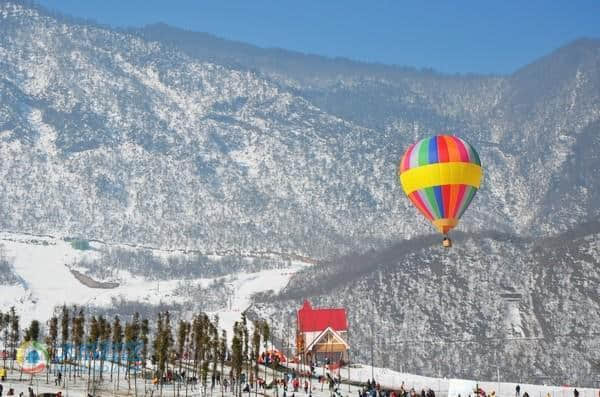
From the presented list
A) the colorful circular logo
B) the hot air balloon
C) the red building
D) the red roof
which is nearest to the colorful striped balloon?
the hot air balloon

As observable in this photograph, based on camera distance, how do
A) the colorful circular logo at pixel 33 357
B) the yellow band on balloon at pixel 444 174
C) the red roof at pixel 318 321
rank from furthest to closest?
the red roof at pixel 318 321, the yellow band on balloon at pixel 444 174, the colorful circular logo at pixel 33 357

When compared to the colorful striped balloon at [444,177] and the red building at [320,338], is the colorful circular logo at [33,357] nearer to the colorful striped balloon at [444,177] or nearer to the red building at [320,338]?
the colorful striped balloon at [444,177]

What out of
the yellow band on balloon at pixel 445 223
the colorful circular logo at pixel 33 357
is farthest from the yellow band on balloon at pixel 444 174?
the colorful circular logo at pixel 33 357

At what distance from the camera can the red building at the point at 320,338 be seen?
148000 mm

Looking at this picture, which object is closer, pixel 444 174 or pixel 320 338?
pixel 444 174

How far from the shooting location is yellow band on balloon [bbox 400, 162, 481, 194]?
105 meters

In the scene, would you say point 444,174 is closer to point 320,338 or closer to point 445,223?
point 445,223

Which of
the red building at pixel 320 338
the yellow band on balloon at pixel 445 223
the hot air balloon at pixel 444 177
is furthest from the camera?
the red building at pixel 320 338

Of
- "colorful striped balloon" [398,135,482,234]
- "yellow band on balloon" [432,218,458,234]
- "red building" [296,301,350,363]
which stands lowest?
"red building" [296,301,350,363]

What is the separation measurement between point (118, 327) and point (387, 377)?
3547 centimetres

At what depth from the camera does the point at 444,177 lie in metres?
105

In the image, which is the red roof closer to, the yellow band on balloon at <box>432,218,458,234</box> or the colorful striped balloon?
the colorful striped balloon

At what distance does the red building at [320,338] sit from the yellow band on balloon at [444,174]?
46830mm

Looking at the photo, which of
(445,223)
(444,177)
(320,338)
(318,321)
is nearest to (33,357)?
(445,223)
